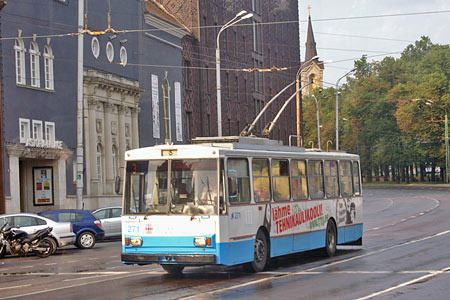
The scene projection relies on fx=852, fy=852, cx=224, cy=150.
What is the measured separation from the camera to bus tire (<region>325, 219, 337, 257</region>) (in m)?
21.8

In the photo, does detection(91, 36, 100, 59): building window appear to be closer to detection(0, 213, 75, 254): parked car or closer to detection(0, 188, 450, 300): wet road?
detection(0, 213, 75, 254): parked car

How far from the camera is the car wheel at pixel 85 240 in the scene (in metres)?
30.1

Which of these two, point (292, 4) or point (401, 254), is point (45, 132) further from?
point (292, 4)

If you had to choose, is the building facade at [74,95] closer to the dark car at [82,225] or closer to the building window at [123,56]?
the building window at [123,56]

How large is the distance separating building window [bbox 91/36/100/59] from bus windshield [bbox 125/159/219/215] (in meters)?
29.5

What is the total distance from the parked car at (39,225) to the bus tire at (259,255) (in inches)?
408

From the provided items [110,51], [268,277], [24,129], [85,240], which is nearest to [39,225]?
[85,240]

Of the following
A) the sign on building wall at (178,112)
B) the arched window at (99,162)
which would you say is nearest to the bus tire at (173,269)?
the arched window at (99,162)

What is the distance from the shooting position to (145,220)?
16641 mm

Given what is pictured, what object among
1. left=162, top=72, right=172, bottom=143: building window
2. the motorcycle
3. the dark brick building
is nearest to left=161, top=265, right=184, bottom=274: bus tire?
the motorcycle

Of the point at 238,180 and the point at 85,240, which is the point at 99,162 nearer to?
the point at 85,240

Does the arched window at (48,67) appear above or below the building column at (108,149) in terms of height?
above

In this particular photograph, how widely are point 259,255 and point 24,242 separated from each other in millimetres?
10587

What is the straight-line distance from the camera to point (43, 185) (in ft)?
135
